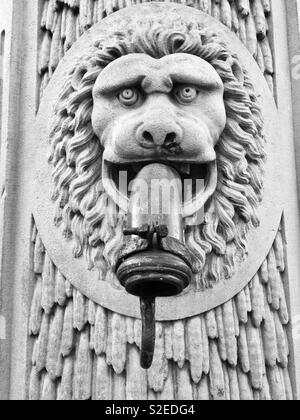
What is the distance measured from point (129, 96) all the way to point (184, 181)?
0.27 m

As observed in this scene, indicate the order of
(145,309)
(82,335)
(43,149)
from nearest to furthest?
(145,309) → (82,335) → (43,149)

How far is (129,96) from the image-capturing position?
3.18 meters

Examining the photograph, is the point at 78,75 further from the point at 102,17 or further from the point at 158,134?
the point at 158,134

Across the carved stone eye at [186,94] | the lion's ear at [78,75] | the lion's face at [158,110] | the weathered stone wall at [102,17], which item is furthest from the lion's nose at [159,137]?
the weathered stone wall at [102,17]

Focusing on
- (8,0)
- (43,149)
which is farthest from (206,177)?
(8,0)

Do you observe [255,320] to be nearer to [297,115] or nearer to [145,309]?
[145,309]

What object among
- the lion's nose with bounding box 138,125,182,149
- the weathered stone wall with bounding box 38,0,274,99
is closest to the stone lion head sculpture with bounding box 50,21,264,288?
the lion's nose with bounding box 138,125,182,149

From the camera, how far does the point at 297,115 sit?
11.1ft

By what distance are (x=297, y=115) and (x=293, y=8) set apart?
0.34 metres

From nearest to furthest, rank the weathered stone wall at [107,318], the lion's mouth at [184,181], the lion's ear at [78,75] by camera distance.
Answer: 1. the weathered stone wall at [107,318]
2. the lion's mouth at [184,181]
3. the lion's ear at [78,75]

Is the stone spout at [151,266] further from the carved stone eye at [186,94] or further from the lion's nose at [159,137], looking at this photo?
the carved stone eye at [186,94]

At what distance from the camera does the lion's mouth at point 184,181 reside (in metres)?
3.14

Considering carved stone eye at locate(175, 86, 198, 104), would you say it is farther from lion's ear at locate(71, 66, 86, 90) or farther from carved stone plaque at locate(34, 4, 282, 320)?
A: lion's ear at locate(71, 66, 86, 90)

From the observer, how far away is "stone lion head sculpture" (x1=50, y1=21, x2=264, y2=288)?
10.2ft
